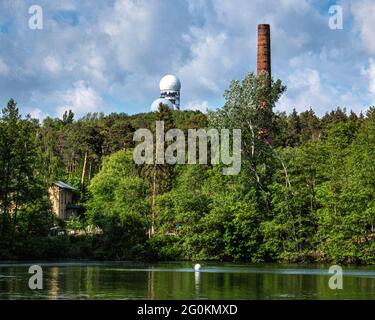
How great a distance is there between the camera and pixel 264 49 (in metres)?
86.4

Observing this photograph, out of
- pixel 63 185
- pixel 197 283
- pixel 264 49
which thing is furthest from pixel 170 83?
pixel 197 283

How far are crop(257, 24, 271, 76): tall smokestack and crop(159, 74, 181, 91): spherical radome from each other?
65.1 m

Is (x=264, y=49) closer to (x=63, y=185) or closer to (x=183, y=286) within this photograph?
(x=63, y=185)

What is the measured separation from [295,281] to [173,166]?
160 ft

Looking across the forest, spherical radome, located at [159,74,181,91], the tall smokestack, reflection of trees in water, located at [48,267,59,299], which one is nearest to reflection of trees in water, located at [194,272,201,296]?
reflection of trees in water, located at [48,267,59,299]

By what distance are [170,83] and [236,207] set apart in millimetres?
83171

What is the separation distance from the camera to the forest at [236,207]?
6731cm

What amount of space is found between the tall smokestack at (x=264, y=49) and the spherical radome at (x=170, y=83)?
2565 inches

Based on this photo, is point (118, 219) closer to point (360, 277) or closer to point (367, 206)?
point (367, 206)

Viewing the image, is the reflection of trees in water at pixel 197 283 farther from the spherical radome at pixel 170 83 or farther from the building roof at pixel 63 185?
the spherical radome at pixel 170 83

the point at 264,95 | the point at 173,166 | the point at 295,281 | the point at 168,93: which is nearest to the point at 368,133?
the point at 264,95

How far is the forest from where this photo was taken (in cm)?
6731

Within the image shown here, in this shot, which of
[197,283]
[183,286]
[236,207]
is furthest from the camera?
[236,207]

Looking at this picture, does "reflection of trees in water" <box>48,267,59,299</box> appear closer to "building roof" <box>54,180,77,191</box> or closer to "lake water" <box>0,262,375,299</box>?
"lake water" <box>0,262,375,299</box>
